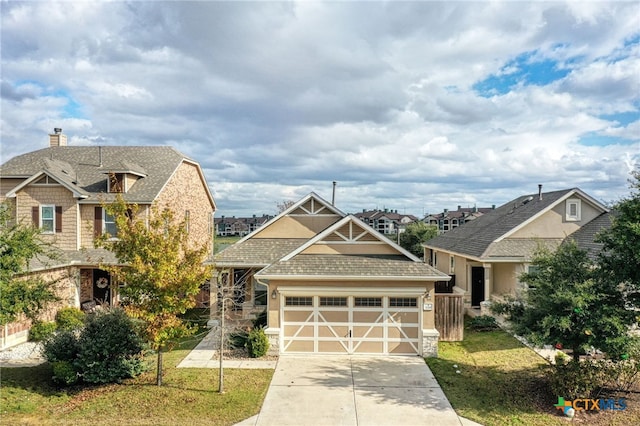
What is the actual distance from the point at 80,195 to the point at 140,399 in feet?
44.9

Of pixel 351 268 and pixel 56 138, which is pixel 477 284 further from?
pixel 56 138

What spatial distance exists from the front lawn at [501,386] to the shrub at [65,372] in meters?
10.7

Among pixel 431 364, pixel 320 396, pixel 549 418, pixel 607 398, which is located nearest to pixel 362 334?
pixel 431 364

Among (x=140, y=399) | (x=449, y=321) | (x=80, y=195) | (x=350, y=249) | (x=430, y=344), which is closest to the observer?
(x=140, y=399)

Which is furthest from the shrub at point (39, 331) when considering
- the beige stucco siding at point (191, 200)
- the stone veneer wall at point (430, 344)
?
the stone veneer wall at point (430, 344)

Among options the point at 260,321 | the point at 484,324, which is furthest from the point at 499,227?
the point at 260,321

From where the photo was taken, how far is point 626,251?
1054cm

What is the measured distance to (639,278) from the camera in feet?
34.4

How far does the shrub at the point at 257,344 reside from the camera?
46.4ft

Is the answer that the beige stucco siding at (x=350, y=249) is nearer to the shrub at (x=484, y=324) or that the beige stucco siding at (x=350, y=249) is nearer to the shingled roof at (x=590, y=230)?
Result: the shrub at (x=484, y=324)

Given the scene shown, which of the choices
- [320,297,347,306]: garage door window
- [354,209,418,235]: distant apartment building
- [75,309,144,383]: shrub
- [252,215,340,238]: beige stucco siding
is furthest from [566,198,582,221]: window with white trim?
[354,209,418,235]: distant apartment building

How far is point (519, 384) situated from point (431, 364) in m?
2.75

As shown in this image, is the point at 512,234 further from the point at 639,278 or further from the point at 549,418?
the point at 549,418

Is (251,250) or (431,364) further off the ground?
(251,250)
